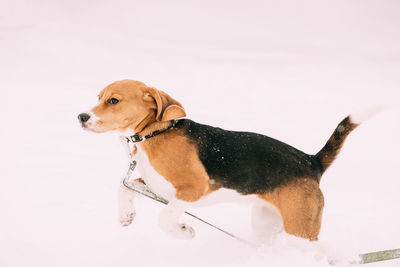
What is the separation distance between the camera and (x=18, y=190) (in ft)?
17.2

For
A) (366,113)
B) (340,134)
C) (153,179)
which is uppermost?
(366,113)

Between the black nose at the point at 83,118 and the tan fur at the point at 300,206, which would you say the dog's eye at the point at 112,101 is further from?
the tan fur at the point at 300,206

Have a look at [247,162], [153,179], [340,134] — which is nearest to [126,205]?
[153,179]

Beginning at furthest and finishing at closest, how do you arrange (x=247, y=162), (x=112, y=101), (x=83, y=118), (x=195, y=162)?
(x=247, y=162)
(x=195, y=162)
(x=112, y=101)
(x=83, y=118)

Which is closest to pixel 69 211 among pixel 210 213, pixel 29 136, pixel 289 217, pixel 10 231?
pixel 10 231

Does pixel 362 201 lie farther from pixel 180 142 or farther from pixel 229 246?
pixel 180 142

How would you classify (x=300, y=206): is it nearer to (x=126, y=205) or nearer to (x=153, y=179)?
(x=153, y=179)

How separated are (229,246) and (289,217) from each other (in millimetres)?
1048

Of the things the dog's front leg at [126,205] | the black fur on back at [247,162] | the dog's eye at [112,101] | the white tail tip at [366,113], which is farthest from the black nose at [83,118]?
the white tail tip at [366,113]

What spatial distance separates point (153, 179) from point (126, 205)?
0.35 meters

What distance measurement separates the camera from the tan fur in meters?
3.29

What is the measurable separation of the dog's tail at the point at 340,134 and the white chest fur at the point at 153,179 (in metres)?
1.40

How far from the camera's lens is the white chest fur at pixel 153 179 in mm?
3251

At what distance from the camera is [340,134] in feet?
11.6
